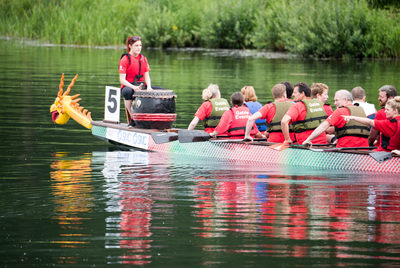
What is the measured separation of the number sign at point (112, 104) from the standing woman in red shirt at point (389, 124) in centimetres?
489

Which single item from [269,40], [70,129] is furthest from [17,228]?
[269,40]

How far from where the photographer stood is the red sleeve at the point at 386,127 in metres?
10.9

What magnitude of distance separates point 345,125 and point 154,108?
11.2 ft

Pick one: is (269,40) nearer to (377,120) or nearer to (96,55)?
(96,55)

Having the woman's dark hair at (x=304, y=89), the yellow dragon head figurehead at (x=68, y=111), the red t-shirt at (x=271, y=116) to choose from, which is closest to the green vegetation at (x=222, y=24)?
the yellow dragon head figurehead at (x=68, y=111)

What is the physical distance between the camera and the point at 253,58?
38.5 m

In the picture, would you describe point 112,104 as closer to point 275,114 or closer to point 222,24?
point 275,114

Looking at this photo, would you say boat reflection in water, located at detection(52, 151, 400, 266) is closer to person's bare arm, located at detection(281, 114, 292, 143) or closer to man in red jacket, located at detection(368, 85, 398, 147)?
person's bare arm, located at detection(281, 114, 292, 143)

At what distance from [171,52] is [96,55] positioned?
21.7 ft

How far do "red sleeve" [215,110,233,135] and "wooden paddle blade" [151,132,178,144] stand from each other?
86cm

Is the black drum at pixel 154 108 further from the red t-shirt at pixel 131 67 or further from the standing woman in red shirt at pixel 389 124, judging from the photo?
the standing woman in red shirt at pixel 389 124

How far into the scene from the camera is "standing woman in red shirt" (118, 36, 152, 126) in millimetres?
14195

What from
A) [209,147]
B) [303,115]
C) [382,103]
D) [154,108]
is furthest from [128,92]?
[382,103]

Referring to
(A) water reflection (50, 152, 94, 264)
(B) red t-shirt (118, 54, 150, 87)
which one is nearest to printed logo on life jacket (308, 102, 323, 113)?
(A) water reflection (50, 152, 94, 264)
